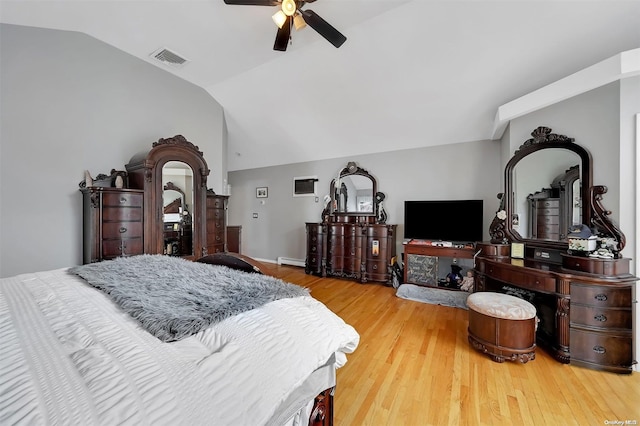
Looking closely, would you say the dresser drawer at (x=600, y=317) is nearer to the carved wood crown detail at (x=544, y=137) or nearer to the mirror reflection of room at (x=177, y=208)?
the carved wood crown detail at (x=544, y=137)

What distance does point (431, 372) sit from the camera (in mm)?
1841

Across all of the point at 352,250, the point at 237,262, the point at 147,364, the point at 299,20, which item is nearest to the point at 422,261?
the point at 352,250

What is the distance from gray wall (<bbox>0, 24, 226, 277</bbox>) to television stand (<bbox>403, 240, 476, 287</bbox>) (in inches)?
159

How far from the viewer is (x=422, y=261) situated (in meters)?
3.67

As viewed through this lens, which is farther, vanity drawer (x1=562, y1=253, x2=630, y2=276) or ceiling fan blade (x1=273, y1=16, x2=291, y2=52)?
ceiling fan blade (x1=273, y1=16, x2=291, y2=52)

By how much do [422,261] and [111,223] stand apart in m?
3.96

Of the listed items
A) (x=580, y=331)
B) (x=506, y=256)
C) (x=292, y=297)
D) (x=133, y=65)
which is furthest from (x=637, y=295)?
(x=133, y=65)

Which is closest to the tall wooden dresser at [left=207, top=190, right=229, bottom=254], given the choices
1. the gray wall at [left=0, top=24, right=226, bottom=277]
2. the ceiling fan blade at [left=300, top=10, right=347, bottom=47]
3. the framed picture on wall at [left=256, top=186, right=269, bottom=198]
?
the gray wall at [left=0, top=24, right=226, bottom=277]

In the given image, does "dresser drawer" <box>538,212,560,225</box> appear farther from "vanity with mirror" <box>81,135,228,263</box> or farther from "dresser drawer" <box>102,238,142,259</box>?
"dresser drawer" <box>102,238,142,259</box>

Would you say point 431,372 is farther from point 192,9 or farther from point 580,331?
point 192,9

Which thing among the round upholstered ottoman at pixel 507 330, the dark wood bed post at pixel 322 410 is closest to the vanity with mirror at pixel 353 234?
the round upholstered ottoman at pixel 507 330

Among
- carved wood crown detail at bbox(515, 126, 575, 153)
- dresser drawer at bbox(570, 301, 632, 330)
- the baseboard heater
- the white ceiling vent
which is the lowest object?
the baseboard heater

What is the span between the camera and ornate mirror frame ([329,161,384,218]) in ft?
14.4

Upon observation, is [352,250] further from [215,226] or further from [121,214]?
[121,214]
